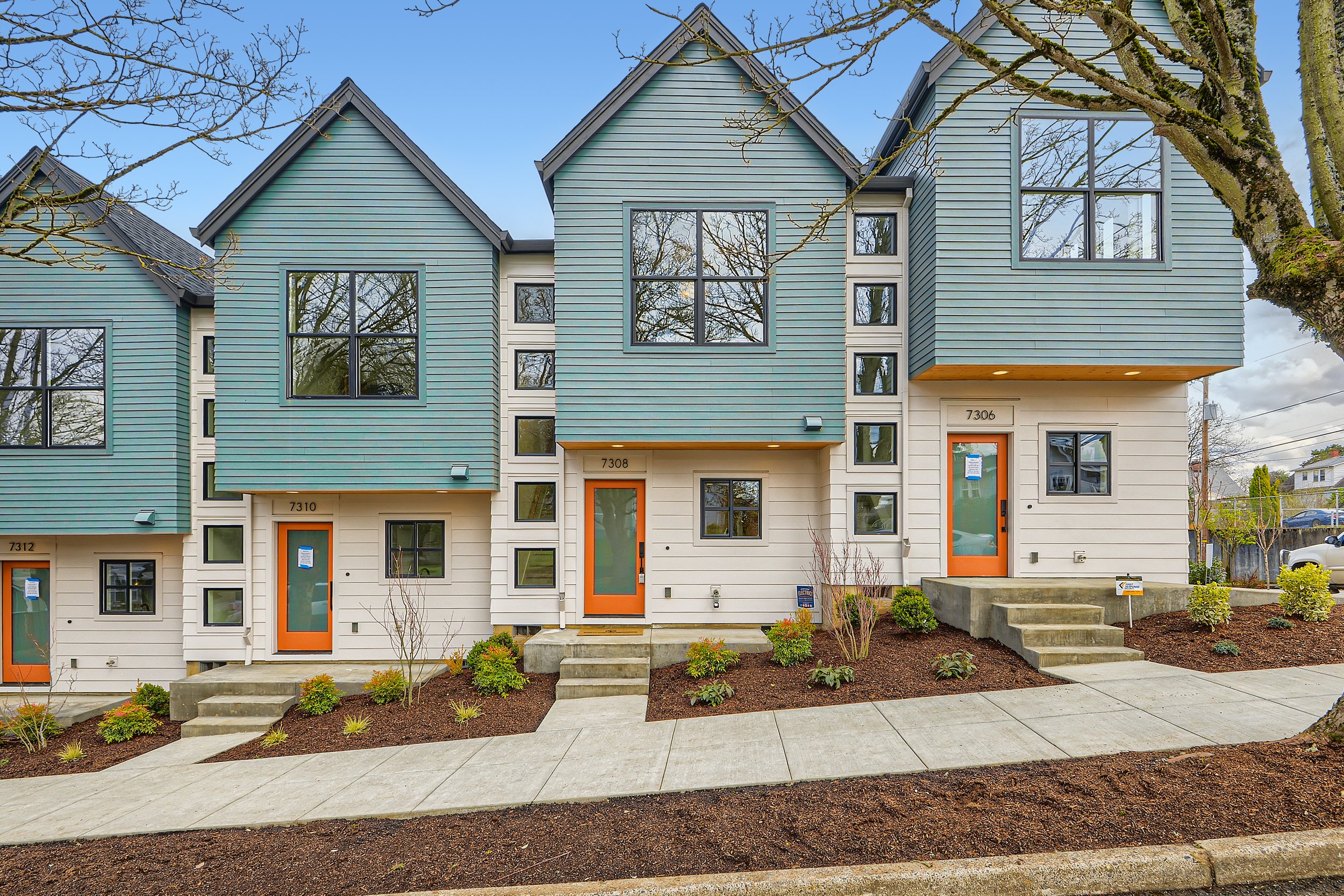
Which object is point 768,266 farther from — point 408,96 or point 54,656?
point 54,656

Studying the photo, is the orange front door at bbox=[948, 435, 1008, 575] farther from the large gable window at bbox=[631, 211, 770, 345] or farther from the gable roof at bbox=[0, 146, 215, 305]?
the gable roof at bbox=[0, 146, 215, 305]

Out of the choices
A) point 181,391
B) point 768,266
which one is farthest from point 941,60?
point 181,391

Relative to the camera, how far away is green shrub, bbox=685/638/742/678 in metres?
7.43

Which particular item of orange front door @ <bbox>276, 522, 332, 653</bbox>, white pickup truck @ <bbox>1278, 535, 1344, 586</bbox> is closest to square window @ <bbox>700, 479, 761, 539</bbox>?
Result: orange front door @ <bbox>276, 522, 332, 653</bbox>

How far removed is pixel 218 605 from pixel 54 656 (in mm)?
3049

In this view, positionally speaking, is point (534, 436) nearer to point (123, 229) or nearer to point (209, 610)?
point (209, 610)

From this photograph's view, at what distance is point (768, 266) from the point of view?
26.6 feet

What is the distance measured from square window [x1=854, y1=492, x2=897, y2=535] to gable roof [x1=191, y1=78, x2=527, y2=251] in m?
6.45

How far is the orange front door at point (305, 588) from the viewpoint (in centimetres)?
965

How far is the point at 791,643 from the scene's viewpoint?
768 centimetres

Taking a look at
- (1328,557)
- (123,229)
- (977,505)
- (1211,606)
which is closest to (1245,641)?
(1211,606)

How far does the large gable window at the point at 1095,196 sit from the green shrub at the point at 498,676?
8233 millimetres

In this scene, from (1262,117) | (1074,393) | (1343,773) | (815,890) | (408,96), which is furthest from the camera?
A: (408,96)

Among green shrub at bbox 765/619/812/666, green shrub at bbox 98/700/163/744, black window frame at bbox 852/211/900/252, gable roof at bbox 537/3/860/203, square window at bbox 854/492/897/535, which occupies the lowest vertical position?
green shrub at bbox 98/700/163/744
